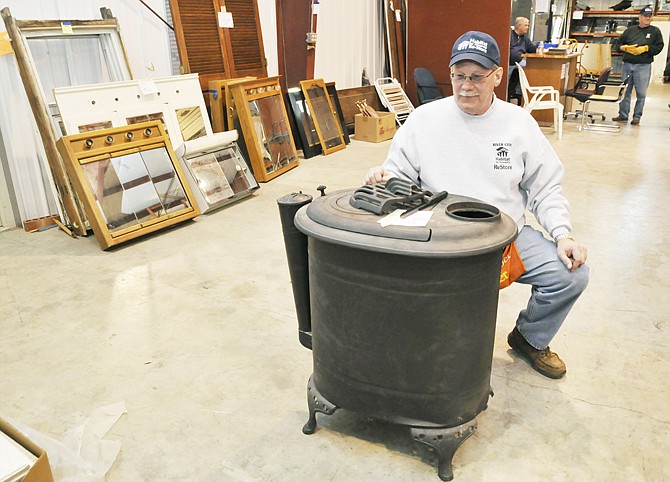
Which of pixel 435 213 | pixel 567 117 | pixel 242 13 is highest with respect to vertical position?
pixel 242 13

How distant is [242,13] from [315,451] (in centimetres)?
448

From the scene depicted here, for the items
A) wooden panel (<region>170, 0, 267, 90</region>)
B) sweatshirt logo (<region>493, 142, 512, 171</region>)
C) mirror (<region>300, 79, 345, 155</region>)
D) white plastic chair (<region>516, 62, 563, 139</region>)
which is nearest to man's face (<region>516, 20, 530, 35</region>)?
white plastic chair (<region>516, 62, 563, 139</region>)

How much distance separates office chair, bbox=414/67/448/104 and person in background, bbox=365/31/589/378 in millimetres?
5547

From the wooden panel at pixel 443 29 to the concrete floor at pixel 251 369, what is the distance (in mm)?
4298

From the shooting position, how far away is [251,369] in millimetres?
2268

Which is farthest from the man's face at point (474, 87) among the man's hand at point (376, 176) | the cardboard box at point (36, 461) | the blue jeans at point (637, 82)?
the blue jeans at point (637, 82)

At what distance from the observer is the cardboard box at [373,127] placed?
6727mm

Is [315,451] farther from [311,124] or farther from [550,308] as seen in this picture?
[311,124]

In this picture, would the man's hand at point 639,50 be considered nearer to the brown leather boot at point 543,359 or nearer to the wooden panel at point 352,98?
the wooden panel at point 352,98

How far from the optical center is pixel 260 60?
5.51m

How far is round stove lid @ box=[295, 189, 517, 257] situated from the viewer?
1421 millimetres

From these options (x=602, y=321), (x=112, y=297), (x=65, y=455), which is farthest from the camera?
(x=112, y=297)

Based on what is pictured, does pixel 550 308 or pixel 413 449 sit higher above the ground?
pixel 550 308

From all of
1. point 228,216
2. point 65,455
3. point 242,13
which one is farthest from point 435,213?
point 242,13
